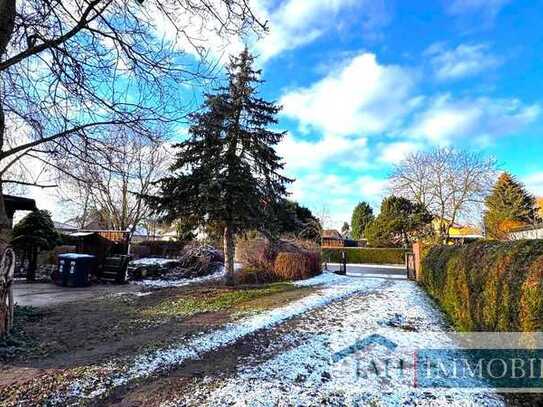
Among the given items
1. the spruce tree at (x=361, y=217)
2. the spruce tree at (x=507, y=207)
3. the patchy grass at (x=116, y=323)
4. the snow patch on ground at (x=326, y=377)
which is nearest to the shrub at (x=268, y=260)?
the patchy grass at (x=116, y=323)

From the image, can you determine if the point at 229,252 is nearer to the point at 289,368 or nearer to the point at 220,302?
the point at 220,302

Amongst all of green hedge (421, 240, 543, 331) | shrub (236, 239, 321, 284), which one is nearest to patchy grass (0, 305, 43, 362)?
green hedge (421, 240, 543, 331)

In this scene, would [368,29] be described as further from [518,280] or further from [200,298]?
[200,298]

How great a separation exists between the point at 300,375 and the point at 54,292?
30.3 feet

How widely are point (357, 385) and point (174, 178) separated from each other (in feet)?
30.2

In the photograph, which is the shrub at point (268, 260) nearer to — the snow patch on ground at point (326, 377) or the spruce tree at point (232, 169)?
the spruce tree at point (232, 169)

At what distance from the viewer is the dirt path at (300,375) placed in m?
3.40

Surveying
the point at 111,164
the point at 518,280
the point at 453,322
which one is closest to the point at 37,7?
the point at 111,164

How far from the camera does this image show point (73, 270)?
11688mm

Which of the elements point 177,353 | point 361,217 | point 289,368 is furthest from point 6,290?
point 361,217

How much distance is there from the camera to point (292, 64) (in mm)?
6863

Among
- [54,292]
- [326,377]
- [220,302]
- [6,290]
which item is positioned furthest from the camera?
[54,292]

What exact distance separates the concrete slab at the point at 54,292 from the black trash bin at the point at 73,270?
327 millimetres

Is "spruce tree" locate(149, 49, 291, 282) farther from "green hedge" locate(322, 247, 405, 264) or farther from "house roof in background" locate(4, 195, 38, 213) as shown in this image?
"green hedge" locate(322, 247, 405, 264)
